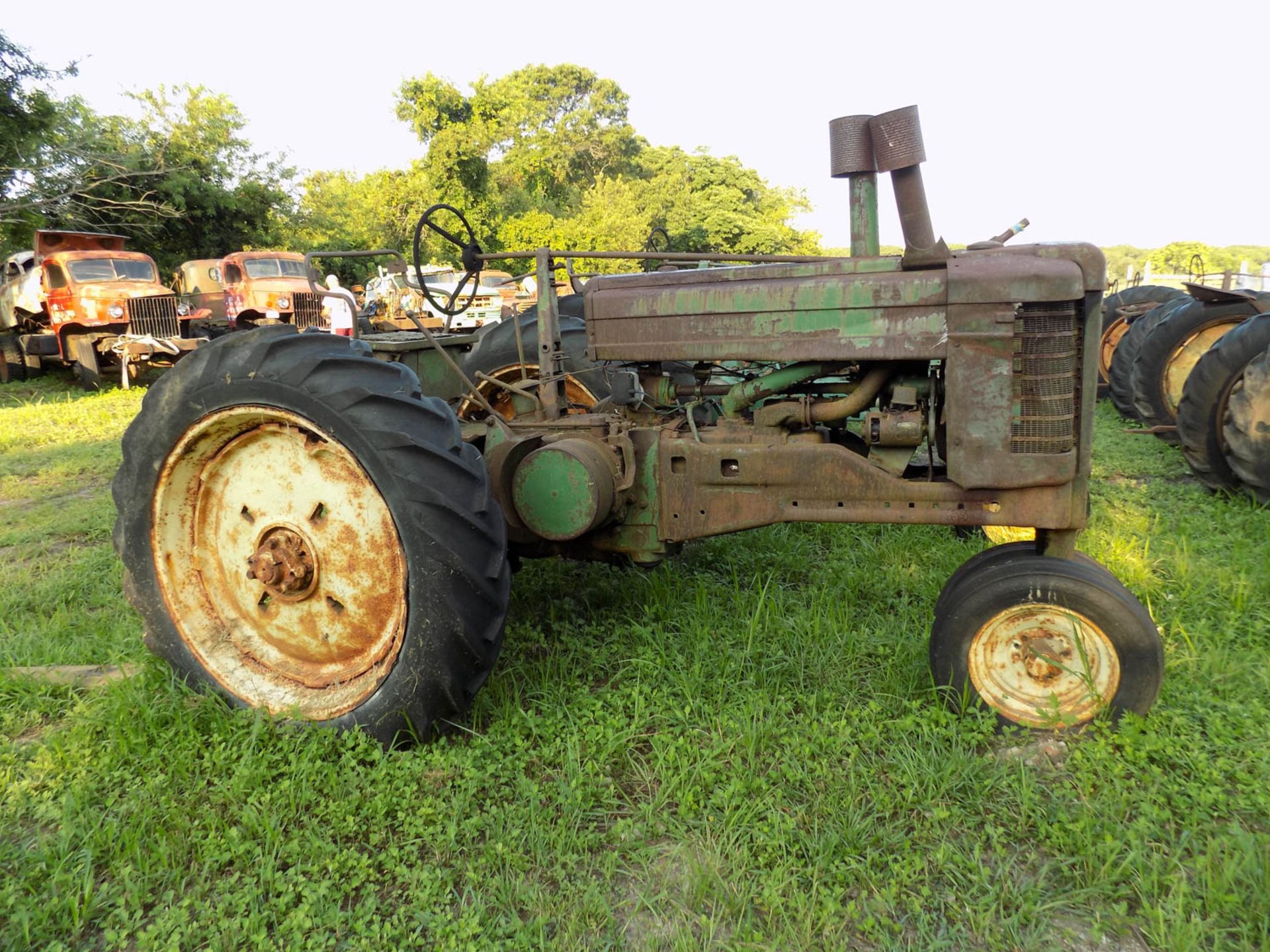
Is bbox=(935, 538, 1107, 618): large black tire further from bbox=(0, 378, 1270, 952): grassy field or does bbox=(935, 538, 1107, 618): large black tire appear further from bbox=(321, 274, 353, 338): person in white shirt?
bbox=(321, 274, 353, 338): person in white shirt

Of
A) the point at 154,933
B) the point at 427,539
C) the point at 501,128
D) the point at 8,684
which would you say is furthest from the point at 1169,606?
the point at 501,128

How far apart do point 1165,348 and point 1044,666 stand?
499cm

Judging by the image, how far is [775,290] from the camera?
2740 mm

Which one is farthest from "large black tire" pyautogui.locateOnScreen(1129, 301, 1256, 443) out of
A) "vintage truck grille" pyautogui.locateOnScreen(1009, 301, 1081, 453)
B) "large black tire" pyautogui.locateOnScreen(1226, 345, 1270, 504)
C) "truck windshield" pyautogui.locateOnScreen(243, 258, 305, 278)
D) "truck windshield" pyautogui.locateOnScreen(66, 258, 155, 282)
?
"truck windshield" pyautogui.locateOnScreen(66, 258, 155, 282)

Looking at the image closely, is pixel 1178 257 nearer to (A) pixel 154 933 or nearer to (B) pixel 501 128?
(B) pixel 501 128

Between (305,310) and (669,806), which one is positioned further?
(305,310)

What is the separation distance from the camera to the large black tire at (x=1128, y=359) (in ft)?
24.0

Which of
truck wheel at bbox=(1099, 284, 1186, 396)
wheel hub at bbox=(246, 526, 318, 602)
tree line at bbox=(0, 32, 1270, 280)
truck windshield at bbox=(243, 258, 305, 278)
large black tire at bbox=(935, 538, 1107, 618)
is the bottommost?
large black tire at bbox=(935, 538, 1107, 618)

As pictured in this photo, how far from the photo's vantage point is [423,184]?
27.7m

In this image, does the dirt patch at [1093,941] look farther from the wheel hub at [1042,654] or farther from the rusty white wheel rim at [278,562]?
the rusty white wheel rim at [278,562]

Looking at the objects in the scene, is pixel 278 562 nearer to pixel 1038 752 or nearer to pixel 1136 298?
pixel 1038 752

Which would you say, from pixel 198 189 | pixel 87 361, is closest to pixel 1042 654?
pixel 87 361

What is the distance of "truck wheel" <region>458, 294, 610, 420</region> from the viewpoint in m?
4.09

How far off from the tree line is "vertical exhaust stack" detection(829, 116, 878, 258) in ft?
2.41
